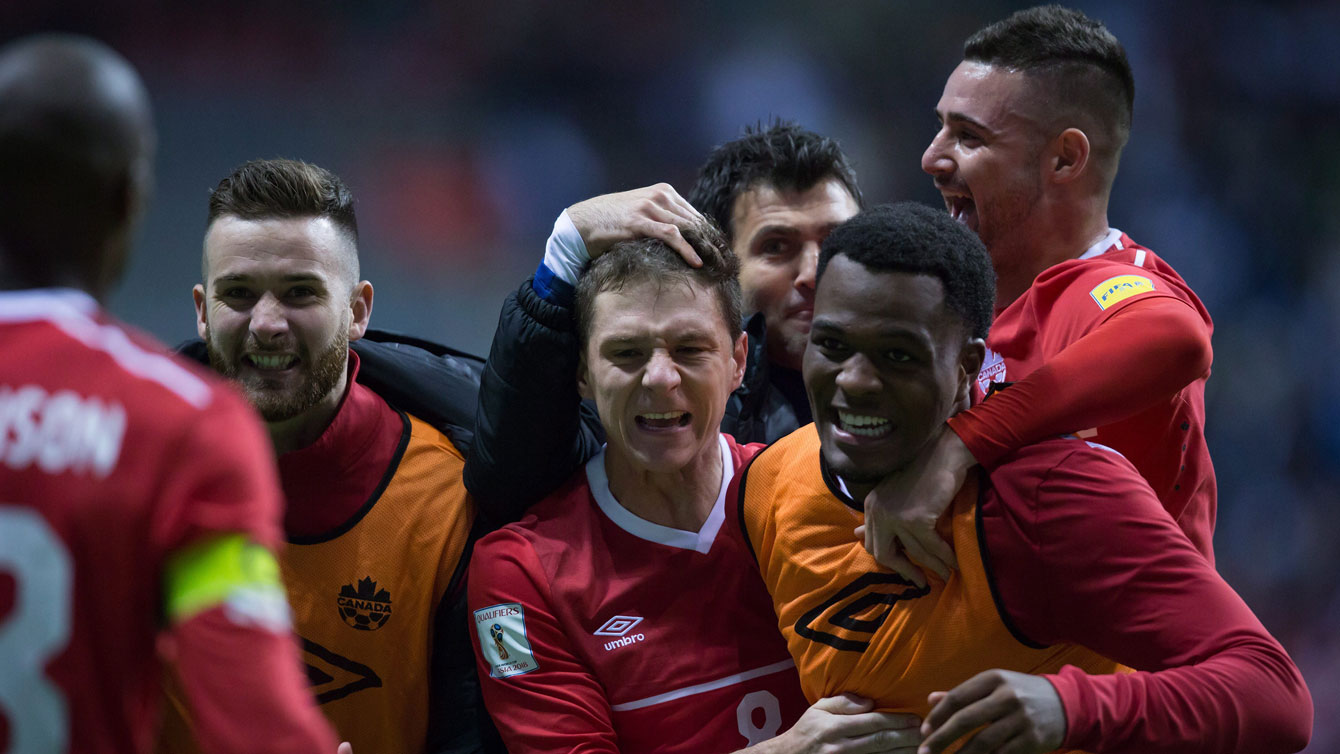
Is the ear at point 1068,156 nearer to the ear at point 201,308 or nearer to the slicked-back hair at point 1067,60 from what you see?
the slicked-back hair at point 1067,60

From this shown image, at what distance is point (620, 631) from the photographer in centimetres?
259

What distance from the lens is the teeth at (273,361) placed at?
284cm

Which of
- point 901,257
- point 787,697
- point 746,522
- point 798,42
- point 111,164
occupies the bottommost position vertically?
point 787,697

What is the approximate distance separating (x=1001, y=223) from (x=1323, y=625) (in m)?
4.17

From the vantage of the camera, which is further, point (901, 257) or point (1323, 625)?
point (1323, 625)

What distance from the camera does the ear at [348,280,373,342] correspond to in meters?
3.08

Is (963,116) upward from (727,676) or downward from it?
upward

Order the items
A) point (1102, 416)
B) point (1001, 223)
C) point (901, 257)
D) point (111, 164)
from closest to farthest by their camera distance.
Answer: point (111, 164) < point (901, 257) < point (1102, 416) < point (1001, 223)

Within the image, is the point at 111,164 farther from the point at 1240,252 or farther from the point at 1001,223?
the point at 1240,252

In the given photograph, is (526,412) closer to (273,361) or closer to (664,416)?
(664,416)

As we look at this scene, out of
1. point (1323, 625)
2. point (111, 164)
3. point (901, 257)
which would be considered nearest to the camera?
point (111, 164)

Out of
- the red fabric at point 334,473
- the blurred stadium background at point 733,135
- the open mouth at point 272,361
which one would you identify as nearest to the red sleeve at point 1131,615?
the red fabric at point 334,473

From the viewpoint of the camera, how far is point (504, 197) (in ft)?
20.3

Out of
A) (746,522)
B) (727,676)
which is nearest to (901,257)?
(746,522)
